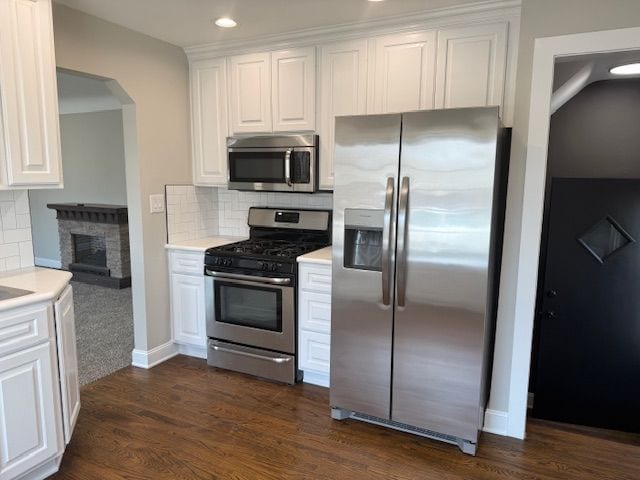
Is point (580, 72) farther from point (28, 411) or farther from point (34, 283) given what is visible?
point (28, 411)

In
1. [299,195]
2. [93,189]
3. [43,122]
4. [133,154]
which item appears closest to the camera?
[43,122]

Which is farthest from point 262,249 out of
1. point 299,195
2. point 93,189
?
point 93,189

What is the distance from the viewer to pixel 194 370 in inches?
133

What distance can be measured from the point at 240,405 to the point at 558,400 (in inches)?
85.6

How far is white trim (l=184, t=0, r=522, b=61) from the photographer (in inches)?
99.0

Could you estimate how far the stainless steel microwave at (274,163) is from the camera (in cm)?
319

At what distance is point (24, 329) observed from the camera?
6.25ft

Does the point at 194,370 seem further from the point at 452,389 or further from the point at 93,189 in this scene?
the point at 93,189

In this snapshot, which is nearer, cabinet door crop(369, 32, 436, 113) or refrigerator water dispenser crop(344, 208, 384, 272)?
refrigerator water dispenser crop(344, 208, 384, 272)

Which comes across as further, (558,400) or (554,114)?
(554,114)

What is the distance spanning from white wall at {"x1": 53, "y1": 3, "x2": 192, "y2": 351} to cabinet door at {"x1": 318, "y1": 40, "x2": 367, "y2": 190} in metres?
1.22

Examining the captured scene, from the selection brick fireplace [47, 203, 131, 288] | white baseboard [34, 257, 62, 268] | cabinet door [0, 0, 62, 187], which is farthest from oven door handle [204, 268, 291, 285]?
white baseboard [34, 257, 62, 268]

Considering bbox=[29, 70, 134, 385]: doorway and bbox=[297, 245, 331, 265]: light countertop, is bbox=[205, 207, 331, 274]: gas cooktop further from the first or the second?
bbox=[29, 70, 134, 385]: doorway

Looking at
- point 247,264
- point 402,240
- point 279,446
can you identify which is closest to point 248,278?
point 247,264
